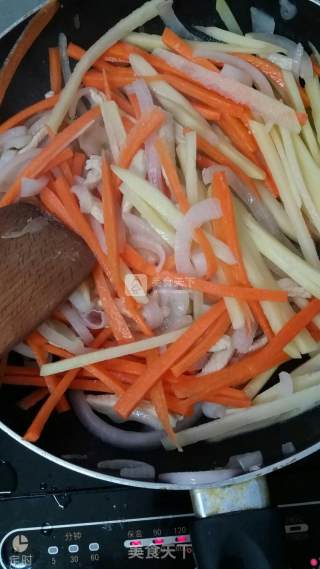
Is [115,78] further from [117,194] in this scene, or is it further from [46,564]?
[46,564]

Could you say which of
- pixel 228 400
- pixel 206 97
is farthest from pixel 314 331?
pixel 206 97

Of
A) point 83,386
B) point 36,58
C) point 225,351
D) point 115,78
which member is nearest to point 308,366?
point 225,351

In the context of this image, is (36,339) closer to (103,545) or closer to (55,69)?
(103,545)

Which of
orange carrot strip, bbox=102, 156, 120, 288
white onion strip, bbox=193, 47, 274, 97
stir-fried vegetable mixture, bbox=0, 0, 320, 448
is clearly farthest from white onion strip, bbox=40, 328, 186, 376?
white onion strip, bbox=193, 47, 274, 97

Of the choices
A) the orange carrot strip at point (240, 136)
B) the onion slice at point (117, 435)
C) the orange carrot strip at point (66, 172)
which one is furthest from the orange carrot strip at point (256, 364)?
the orange carrot strip at point (66, 172)

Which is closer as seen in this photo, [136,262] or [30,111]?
[136,262]

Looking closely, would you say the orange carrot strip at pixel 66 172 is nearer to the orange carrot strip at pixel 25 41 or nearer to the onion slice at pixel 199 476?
the orange carrot strip at pixel 25 41

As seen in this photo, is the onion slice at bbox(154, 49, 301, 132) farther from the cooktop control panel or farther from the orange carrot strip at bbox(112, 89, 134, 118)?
the cooktop control panel

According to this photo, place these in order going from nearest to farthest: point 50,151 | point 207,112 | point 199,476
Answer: point 199,476 < point 50,151 < point 207,112
